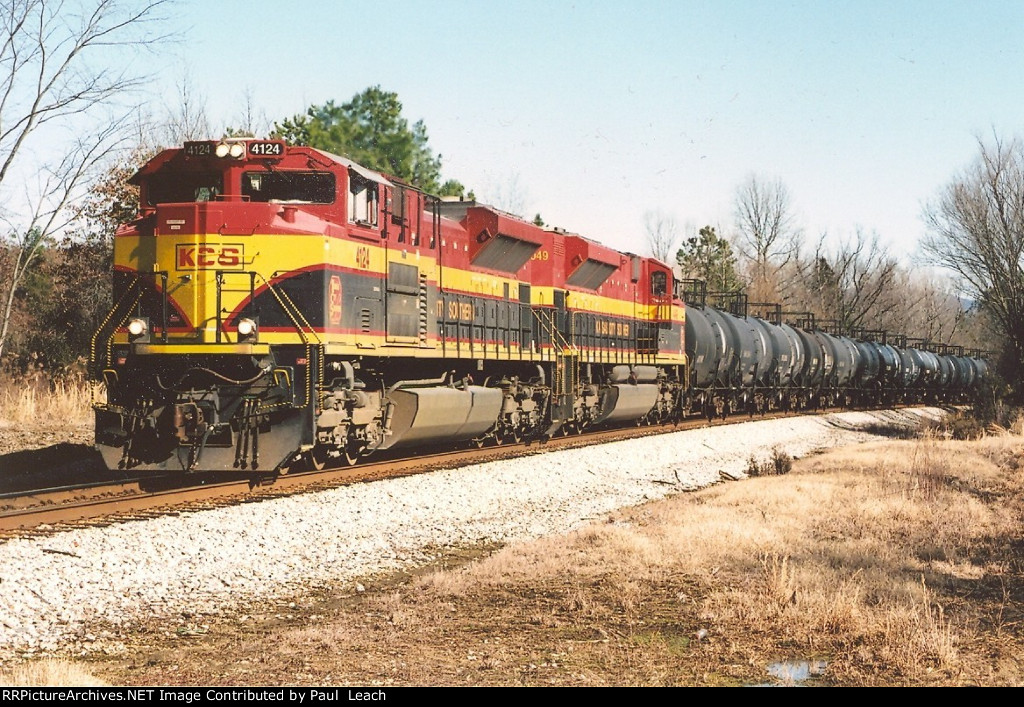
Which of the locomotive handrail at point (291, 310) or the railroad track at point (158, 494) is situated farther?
the locomotive handrail at point (291, 310)

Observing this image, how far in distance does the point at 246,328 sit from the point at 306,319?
758 millimetres

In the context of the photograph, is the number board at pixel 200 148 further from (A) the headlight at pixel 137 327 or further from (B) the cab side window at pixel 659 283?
(B) the cab side window at pixel 659 283

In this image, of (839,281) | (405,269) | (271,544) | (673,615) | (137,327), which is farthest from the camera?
(839,281)

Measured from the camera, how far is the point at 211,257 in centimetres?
1283

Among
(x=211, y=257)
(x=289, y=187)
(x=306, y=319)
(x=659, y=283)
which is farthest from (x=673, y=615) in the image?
(x=659, y=283)

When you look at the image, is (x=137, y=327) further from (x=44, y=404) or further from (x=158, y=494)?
(x=44, y=404)

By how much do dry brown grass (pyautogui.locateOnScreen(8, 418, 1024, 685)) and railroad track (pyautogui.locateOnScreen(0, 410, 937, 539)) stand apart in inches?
113

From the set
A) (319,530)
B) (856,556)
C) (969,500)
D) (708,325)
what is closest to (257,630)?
(319,530)

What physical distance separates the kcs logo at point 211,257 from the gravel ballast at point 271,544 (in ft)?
9.60

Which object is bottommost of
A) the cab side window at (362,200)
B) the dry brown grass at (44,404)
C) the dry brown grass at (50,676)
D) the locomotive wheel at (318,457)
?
the dry brown grass at (50,676)

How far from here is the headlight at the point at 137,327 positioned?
12.8 metres

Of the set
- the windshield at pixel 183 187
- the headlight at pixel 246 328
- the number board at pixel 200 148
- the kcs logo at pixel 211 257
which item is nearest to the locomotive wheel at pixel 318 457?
the headlight at pixel 246 328

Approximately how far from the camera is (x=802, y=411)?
39.9 metres
